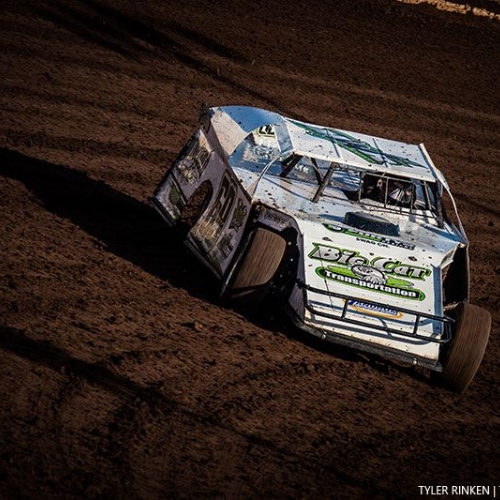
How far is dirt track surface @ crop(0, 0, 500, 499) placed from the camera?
655 cm

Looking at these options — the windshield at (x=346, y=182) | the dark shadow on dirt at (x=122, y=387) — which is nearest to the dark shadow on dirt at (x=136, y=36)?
the windshield at (x=346, y=182)

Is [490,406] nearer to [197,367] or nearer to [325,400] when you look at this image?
[325,400]

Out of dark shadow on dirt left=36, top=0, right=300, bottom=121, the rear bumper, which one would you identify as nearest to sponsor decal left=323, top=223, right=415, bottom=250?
the rear bumper

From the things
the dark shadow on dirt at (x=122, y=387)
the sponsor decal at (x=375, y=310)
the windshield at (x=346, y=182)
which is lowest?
the dark shadow on dirt at (x=122, y=387)

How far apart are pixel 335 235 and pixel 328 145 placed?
1.17 m

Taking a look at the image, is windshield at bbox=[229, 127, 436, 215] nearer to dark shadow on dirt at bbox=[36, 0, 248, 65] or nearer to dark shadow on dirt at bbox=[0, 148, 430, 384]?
dark shadow on dirt at bbox=[0, 148, 430, 384]

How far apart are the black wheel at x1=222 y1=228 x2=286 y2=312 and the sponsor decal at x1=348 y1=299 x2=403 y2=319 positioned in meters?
0.72

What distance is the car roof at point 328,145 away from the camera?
358 inches

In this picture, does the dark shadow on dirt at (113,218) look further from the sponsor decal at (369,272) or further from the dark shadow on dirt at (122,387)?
the dark shadow on dirt at (122,387)

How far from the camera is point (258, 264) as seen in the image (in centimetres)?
828

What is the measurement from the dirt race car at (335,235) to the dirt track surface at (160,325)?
0.38 metres

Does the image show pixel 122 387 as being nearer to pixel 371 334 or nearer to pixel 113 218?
pixel 371 334

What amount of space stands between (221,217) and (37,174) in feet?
8.64

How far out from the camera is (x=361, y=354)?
8656 millimetres
